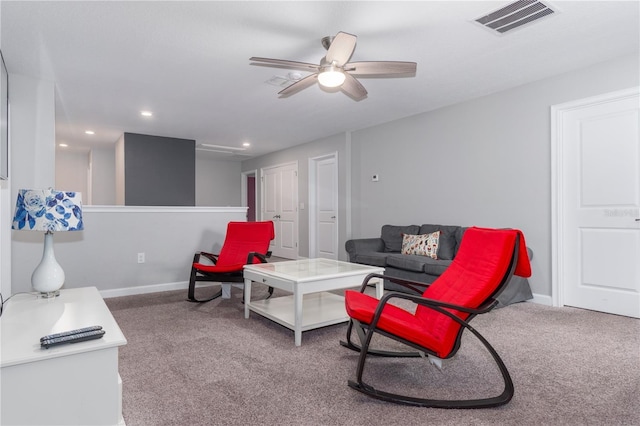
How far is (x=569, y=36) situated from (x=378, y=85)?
1687mm

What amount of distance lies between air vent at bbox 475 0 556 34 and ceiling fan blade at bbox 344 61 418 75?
0.59m

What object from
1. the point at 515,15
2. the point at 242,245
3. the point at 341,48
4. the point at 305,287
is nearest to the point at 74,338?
the point at 305,287

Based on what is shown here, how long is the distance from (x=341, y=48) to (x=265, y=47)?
84cm

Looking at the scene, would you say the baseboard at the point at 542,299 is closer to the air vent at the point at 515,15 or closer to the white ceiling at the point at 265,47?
the white ceiling at the point at 265,47

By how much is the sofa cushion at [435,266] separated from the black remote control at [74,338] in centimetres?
309

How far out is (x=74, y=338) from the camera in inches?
54.7

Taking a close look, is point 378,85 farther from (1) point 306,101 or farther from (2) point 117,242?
(2) point 117,242

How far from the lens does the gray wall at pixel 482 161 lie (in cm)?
365

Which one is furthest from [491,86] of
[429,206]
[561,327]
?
[561,327]

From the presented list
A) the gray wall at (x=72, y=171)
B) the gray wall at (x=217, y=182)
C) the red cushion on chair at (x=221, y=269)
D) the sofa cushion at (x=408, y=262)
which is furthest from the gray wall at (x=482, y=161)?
the gray wall at (x=72, y=171)

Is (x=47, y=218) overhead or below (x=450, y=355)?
overhead

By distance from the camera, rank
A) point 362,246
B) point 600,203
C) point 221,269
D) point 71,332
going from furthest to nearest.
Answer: point 362,246
point 221,269
point 600,203
point 71,332

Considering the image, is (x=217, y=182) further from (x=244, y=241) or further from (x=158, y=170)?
(x=244, y=241)

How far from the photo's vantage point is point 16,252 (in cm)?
347
